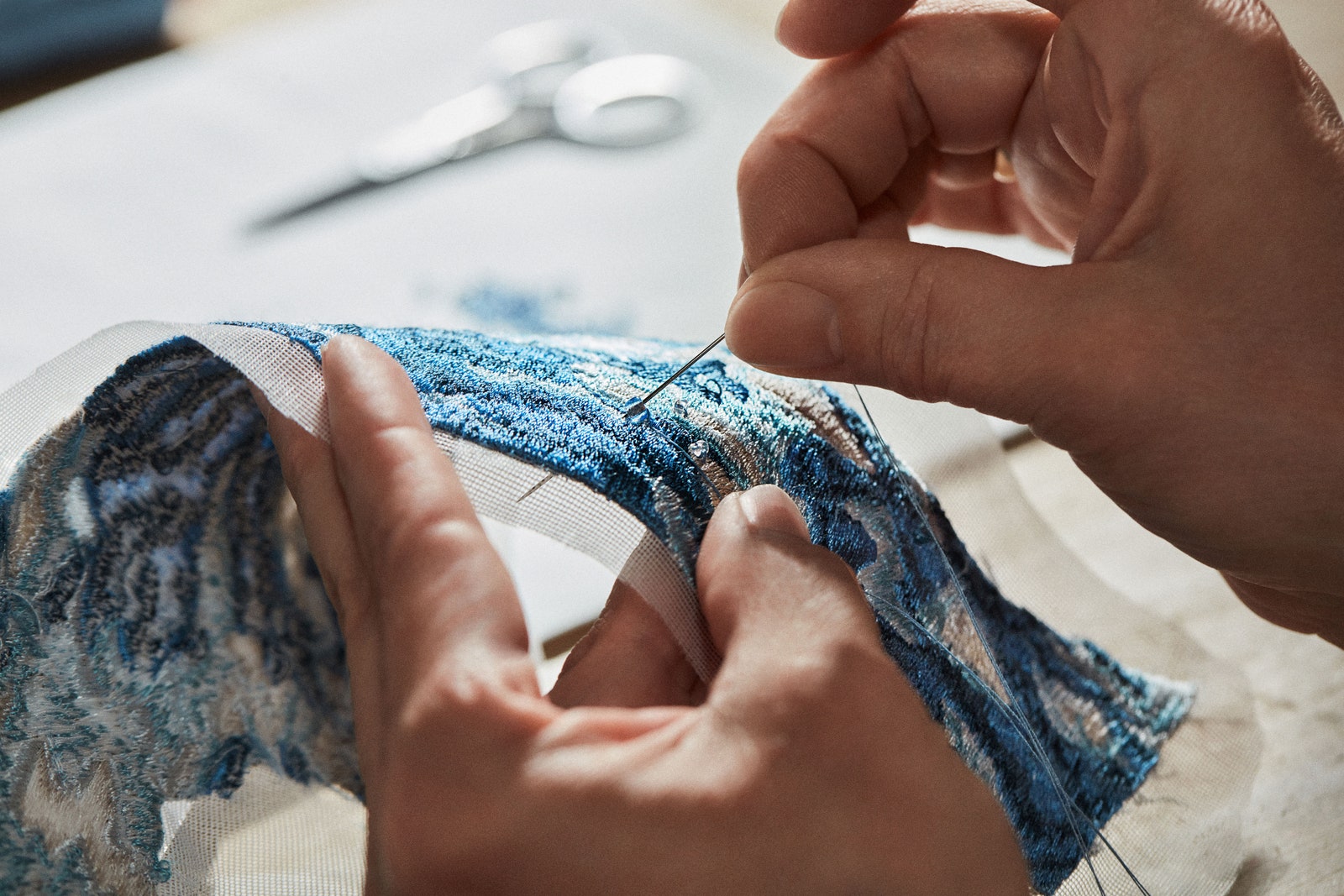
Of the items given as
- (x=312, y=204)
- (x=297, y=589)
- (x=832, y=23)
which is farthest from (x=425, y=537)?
(x=312, y=204)

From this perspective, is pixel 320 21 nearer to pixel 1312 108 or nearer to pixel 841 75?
pixel 841 75

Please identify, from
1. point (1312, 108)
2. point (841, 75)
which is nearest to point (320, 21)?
point (841, 75)

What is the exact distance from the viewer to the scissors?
885mm

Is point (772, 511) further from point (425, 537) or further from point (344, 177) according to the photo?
point (344, 177)

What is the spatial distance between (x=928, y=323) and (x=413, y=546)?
0.22m

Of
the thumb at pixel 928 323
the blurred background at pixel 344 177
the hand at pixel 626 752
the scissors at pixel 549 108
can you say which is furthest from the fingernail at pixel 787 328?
the scissors at pixel 549 108

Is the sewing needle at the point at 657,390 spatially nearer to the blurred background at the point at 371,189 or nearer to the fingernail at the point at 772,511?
the fingernail at the point at 772,511

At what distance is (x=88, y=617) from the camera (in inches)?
15.1

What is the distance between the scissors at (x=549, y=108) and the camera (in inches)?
34.8

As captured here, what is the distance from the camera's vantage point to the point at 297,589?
1.58 ft

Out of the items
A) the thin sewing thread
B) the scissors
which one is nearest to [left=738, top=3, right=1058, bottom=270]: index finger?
the thin sewing thread

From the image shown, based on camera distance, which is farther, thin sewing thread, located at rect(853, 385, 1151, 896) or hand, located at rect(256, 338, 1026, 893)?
thin sewing thread, located at rect(853, 385, 1151, 896)

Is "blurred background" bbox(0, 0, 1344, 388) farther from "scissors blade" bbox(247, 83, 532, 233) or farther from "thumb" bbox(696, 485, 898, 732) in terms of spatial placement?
"thumb" bbox(696, 485, 898, 732)

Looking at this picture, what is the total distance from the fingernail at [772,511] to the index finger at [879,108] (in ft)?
0.55
